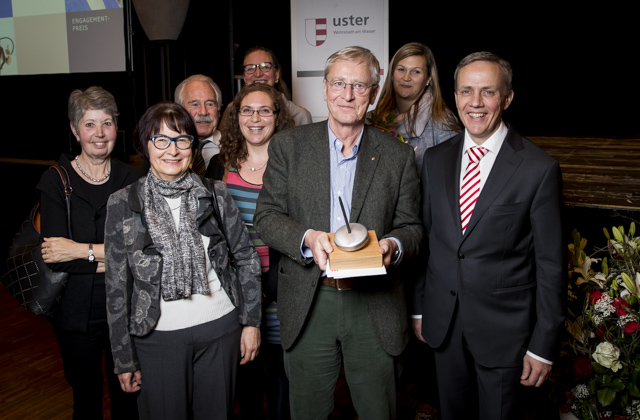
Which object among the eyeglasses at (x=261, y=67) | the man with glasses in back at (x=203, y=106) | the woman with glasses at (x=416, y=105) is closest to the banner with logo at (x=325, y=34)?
the eyeglasses at (x=261, y=67)

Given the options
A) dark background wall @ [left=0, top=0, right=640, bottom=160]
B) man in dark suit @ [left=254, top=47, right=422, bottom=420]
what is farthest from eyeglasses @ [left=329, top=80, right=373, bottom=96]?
dark background wall @ [left=0, top=0, right=640, bottom=160]

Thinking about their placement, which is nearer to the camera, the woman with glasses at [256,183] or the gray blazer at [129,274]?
the gray blazer at [129,274]

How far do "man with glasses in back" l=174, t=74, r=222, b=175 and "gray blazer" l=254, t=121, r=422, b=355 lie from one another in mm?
1030

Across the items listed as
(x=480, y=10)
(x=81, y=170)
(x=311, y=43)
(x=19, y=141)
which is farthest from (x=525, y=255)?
(x=480, y=10)

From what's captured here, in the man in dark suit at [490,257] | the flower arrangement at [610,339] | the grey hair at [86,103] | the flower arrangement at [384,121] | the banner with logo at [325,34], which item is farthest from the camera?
the banner with logo at [325,34]

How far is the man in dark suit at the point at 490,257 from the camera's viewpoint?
178cm

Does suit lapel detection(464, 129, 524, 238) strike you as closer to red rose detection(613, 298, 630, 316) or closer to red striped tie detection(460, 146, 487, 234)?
red striped tie detection(460, 146, 487, 234)

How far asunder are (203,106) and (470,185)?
158cm

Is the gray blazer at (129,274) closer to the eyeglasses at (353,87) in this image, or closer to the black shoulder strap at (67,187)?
the black shoulder strap at (67,187)

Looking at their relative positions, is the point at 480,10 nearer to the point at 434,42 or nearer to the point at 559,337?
the point at 434,42

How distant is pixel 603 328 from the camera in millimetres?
2146

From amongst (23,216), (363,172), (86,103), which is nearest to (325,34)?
(86,103)

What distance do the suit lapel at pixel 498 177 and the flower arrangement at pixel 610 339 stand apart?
60cm

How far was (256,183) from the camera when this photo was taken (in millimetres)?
2314
